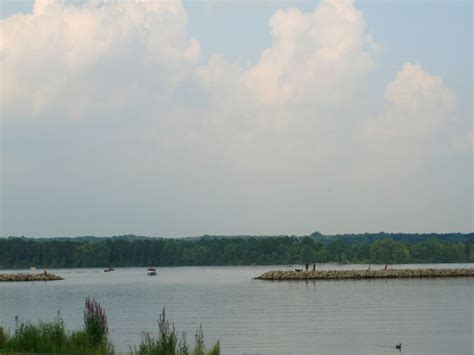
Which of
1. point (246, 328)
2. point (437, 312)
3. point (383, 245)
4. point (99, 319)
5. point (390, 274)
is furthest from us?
point (383, 245)

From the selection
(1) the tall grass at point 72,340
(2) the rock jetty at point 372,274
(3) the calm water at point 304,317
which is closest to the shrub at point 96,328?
(1) the tall grass at point 72,340

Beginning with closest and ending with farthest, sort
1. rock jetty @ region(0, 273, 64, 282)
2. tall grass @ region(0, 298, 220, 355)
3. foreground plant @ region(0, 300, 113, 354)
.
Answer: tall grass @ region(0, 298, 220, 355) → foreground plant @ region(0, 300, 113, 354) → rock jetty @ region(0, 273, 64, 282)

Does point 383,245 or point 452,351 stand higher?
point 383,245

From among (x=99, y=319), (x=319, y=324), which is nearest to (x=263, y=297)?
(x=319, y=324)

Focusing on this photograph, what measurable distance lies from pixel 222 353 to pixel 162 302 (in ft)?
133

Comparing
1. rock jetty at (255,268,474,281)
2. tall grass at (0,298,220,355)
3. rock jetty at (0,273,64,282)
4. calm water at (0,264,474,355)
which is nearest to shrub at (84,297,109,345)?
tall grass at (0,298,220,355)

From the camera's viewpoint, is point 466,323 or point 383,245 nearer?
point 466,323

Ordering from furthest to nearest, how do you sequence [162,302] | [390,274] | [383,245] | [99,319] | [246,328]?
[383,245] < [390,274] < [162,302] < [246,328] < [99,319]

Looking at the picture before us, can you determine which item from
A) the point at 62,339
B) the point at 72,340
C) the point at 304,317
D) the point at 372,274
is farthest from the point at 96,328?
the point at 372,274

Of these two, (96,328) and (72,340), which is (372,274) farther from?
(72,340)

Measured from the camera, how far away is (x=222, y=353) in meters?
32.4

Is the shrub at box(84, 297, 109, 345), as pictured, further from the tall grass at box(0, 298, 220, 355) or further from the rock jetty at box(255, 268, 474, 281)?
the rock jetty at box(255, 268, 474, 281)

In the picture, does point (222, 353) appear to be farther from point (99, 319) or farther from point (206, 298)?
point (206, 298)

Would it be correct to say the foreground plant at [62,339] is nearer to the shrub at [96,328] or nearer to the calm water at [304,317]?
the shrub at [96,328]
